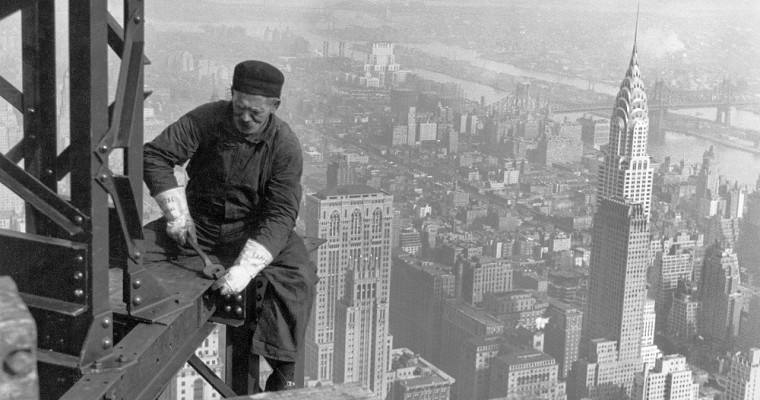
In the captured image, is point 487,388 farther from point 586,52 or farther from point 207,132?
point 207,132

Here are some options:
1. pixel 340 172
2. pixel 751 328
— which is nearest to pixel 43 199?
pixel 340 172

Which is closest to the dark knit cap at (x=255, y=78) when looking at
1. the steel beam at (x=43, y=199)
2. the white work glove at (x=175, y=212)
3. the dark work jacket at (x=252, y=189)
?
the dark work jacket at (x=252, y=189)

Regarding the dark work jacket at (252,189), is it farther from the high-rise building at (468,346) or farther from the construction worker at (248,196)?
the high-rise building at (468,346)

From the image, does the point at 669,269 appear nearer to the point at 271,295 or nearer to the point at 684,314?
the point at 684,314

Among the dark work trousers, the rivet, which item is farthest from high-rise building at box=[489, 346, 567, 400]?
the rivet

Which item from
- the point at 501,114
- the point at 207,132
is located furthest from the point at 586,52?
the point at 207,132

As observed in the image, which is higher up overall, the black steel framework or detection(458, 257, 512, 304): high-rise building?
the black steel framework

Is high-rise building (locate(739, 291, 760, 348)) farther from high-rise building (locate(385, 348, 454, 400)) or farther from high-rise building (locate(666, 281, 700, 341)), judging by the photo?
high-rise building (locate(385, 348, 454, 400))
